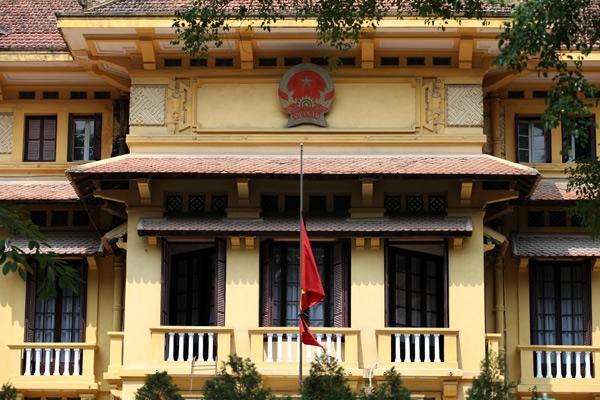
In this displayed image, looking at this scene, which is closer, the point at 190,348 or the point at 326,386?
the point at 326,386

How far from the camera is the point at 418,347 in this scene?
2573 cm

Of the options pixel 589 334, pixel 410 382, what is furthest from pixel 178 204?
pixel 589 334

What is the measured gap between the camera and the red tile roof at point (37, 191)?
90.5ft

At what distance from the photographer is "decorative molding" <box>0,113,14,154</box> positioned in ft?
95.1

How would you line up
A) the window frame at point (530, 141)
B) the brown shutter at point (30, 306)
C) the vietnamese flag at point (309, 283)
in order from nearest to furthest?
1. the vietnamese flag at point (309, 283)
2. the brown shutter at point (30, 306)
3. the window frame at point (530, 141)

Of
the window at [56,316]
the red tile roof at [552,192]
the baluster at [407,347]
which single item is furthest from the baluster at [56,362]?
the red tile roof at [552,192]

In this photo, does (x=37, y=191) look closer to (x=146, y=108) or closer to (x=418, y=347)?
(x=146, y=108)

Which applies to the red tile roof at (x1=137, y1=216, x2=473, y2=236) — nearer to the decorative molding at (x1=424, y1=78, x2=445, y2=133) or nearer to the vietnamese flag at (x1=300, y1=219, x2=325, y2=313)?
the vietnamese flag at (x1=300, y1=219, x2=325, y2=313)

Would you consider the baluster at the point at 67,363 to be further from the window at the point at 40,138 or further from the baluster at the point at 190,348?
the window at the point at 40,138

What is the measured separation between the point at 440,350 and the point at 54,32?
32.7 feet

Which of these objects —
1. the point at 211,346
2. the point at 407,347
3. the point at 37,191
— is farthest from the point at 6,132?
the point at 407,347

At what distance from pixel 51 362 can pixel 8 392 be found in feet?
4.46

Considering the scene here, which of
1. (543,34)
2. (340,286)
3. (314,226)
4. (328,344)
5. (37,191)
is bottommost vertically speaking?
(328,344)

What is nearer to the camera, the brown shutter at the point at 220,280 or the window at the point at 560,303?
the brown shutter at the point at 220,280
